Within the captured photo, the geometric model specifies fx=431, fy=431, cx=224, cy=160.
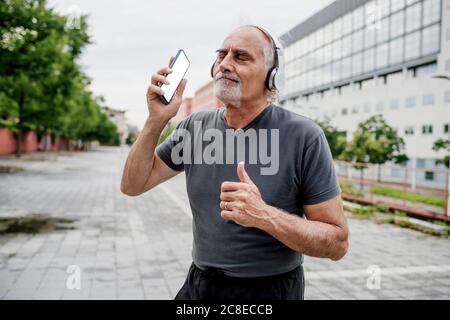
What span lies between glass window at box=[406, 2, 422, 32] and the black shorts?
1963cm

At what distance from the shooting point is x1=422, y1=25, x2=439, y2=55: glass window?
20.8 metres

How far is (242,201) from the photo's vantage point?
1.25 meters

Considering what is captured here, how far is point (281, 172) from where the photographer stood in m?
1.45

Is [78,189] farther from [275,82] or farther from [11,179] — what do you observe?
[275,82]

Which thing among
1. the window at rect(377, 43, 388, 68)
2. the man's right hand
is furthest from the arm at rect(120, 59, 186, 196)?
the window at rect(377, 43, 388, 68)

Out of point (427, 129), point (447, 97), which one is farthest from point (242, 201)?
point (427, 129)

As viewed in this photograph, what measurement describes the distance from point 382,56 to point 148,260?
29.5 metres

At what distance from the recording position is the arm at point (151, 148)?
1.54 m

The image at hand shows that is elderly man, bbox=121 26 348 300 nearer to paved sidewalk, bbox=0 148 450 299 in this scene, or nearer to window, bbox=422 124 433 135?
paved sidewalk, bbox=0 148 450 299

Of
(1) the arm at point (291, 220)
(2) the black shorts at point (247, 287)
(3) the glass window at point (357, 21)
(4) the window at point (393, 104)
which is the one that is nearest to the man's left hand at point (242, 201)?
(1) the arm at point (291, 220)

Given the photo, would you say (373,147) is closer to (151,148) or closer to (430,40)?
(430,40)

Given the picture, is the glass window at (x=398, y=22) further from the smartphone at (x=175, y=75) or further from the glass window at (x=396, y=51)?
the smartphone at (x=175, y=75)

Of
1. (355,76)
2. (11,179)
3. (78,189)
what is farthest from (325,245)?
(355,76)
